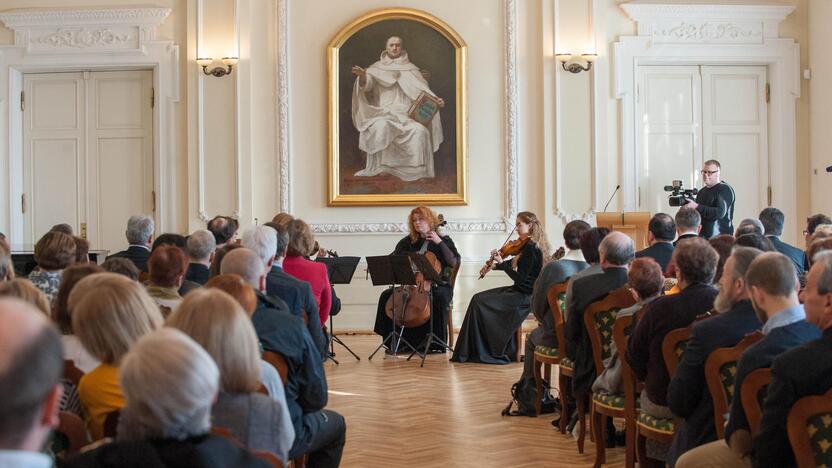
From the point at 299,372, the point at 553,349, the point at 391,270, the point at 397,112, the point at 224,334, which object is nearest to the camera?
the point at 224,334

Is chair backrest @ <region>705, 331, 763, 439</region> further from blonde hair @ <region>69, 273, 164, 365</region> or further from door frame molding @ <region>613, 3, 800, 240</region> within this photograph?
door frame molding @ <region>613, 3, 800, 240</region>

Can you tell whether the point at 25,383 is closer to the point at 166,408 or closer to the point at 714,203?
the point at 166,408

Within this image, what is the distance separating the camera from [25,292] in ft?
12.1

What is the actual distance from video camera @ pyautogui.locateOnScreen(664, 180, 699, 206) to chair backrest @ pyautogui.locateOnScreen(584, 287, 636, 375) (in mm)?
5228

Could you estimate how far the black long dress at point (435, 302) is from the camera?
1021cm

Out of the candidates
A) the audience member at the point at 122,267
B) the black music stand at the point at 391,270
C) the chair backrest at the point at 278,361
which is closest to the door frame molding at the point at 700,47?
the black music stand at the point at 391,270

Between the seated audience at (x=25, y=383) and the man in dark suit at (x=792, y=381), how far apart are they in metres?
2.27

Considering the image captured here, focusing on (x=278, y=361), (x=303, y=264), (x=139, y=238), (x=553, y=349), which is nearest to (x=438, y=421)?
(x=553, y=349)

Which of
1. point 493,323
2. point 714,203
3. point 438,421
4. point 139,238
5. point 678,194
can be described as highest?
point 678,194

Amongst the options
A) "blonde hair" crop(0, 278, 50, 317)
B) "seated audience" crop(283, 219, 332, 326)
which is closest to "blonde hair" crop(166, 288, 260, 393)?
"blonde hair" crop(0, 278, 50, 317)

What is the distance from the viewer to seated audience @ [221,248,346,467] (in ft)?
13.7

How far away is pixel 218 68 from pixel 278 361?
803cm

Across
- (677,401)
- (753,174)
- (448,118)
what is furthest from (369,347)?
(677,401)

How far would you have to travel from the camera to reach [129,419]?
239 cm
